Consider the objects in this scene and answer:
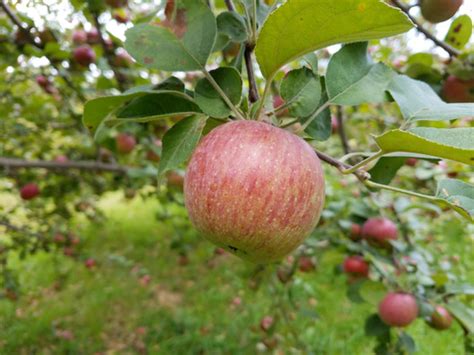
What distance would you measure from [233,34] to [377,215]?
1.24 metres

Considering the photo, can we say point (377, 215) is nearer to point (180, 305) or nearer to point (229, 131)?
point (229, 131)

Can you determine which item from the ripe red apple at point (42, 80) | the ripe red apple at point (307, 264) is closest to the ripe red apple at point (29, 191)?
the ripe red apple at point (42, 80)

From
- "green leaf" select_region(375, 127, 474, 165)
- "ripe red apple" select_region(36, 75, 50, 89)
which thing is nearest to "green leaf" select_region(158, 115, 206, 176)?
"green leaf" select_region(375, 127, 474, 165)

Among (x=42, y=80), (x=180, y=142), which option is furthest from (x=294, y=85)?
(x=42, y=80)

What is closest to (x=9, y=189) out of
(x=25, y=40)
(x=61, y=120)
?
(x=61, y=120)

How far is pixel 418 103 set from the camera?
888 mm

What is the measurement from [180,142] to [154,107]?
9 cm

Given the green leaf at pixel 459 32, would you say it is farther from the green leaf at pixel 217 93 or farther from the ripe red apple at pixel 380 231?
the green leaf at pixel 217 93

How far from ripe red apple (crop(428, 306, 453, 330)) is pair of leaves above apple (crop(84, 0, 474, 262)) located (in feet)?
3.24

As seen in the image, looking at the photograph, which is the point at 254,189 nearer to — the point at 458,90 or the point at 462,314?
the point at 458,90

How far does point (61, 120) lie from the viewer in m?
2.42

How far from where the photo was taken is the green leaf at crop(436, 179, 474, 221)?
66 cm

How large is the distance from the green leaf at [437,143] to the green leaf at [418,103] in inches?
4.8

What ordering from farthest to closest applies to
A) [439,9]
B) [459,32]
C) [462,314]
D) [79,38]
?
[79,38], [462,314], [459,32], [439,9]
